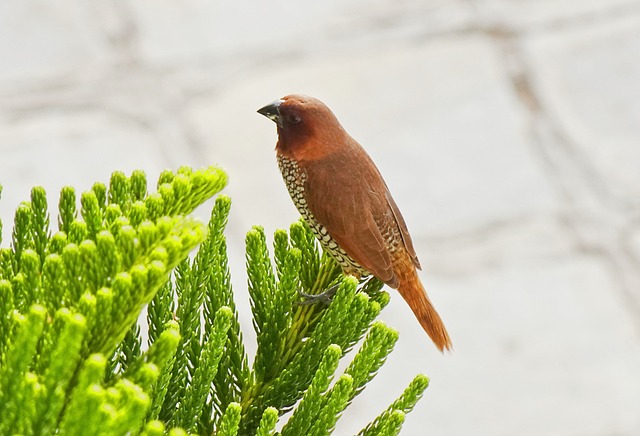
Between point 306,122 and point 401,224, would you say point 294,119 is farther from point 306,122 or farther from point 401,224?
point 401,224

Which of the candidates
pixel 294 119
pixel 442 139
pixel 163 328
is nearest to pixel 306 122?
pixel 294 119

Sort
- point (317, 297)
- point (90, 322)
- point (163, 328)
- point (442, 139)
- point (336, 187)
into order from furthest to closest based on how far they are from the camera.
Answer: point (442, 139)
point (336, 187)
point (317, 297)
point (163, 328)
point (90, 322)

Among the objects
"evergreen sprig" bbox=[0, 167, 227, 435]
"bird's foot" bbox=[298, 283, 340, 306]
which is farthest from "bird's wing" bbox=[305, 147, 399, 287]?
"evergreen sprig" bbox=[0, 167, 227, 435]

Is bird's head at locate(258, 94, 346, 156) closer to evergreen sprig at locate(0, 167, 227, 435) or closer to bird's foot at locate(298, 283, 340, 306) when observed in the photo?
bird's foot at locate(298, 283, 340, 306)

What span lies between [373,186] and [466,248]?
1.55m

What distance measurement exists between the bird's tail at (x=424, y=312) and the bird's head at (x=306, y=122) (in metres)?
0.19

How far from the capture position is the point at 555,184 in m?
2.65

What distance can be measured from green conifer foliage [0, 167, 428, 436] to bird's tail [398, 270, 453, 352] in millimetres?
152

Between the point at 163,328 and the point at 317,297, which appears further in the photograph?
the point at 317,297

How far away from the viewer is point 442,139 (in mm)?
2754

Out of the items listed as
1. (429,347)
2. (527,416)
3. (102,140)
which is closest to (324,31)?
(102,140)

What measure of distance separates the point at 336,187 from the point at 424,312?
181 mm

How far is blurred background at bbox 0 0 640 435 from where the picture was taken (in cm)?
231

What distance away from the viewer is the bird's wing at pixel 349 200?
0.99 m
